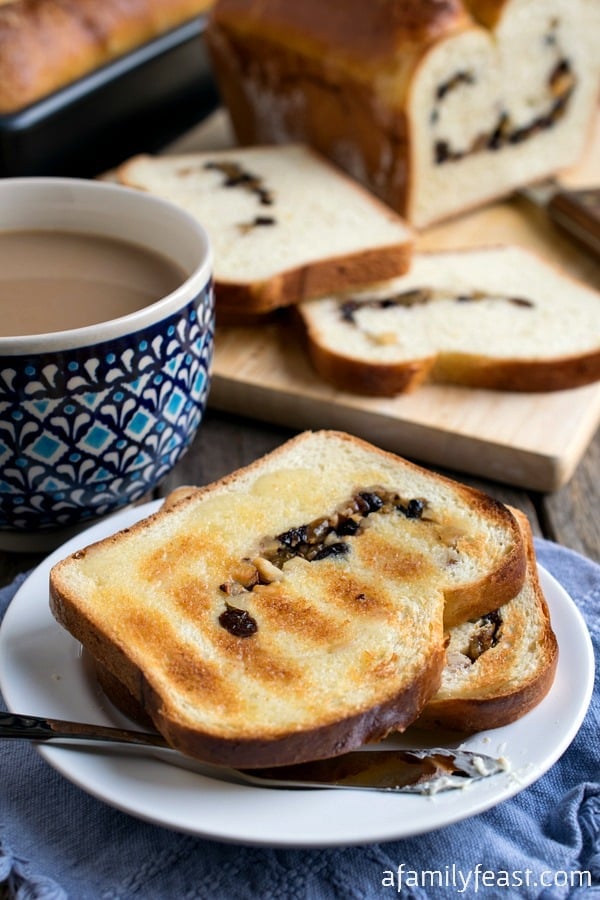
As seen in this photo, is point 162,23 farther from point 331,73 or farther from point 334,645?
point 334,645

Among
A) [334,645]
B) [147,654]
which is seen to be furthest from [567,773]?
[147,654]

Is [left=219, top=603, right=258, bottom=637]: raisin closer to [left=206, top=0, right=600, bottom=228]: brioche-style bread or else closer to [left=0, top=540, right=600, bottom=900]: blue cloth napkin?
[left=0, top=540, right=600, bottom=900]: blue cloth napkin

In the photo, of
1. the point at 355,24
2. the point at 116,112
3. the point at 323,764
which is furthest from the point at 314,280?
the point at 323,764

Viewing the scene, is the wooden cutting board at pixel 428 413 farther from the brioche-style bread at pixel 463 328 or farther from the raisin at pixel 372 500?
the raisin at pixel 372 500

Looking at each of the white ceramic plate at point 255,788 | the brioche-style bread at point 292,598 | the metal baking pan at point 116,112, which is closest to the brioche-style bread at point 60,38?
the metal baking pan at point 116,112

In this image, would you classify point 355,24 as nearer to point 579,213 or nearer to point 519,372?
point 579,213

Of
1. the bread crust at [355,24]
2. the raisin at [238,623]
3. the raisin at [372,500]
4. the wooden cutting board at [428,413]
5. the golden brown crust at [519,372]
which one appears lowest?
the wooden cutting board at [428,413]
